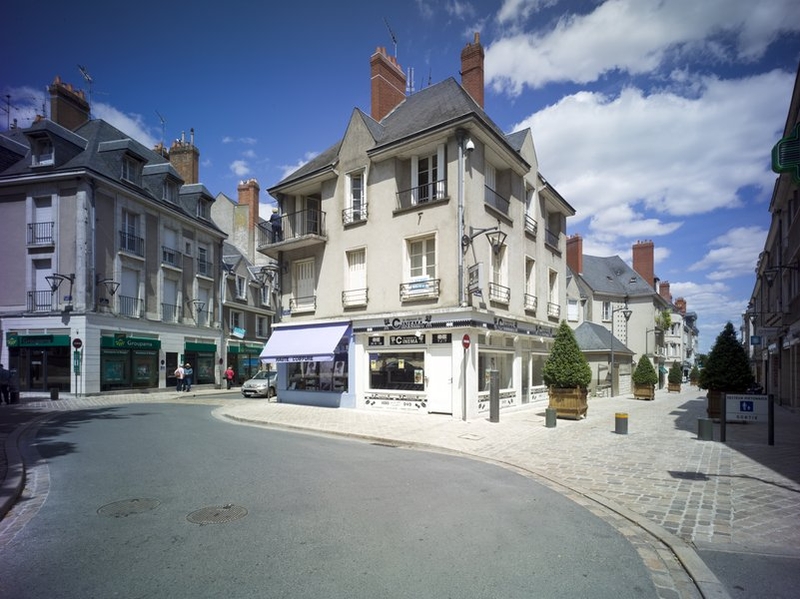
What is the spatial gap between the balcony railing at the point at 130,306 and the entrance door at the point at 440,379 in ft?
60.1

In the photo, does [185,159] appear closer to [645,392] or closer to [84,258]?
[84,258]

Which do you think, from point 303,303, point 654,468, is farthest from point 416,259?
point 654,468

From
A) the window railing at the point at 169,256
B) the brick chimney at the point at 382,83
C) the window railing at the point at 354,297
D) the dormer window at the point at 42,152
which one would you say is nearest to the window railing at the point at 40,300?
the window railing at the point at 169,256

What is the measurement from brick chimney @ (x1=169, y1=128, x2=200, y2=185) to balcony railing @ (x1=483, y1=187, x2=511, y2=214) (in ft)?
80.7

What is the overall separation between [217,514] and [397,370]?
11.1 m

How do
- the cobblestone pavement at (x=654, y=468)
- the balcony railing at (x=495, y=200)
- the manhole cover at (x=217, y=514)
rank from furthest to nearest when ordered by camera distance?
1. the balcony railing at (x=495, y=200)
2. the manhole cover at (x=217, y=514)
3. the cobblestone pavement at (x=654, y=468)

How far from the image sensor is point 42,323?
22781mm

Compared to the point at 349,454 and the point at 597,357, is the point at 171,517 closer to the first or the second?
the point at 349,454

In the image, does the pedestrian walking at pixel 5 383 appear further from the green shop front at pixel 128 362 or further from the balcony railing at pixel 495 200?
the balcony railing at pixel 495 200

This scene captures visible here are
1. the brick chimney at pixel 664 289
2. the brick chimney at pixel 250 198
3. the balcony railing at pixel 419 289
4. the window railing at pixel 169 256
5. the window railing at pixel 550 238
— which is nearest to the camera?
the balcony railing at pixel 419 289

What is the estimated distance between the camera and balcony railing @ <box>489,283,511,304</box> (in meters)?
16.3

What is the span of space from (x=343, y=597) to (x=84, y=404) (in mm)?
20700

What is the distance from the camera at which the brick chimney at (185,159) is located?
109ft

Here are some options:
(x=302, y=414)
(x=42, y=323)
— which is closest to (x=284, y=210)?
(x=302, y=414)
